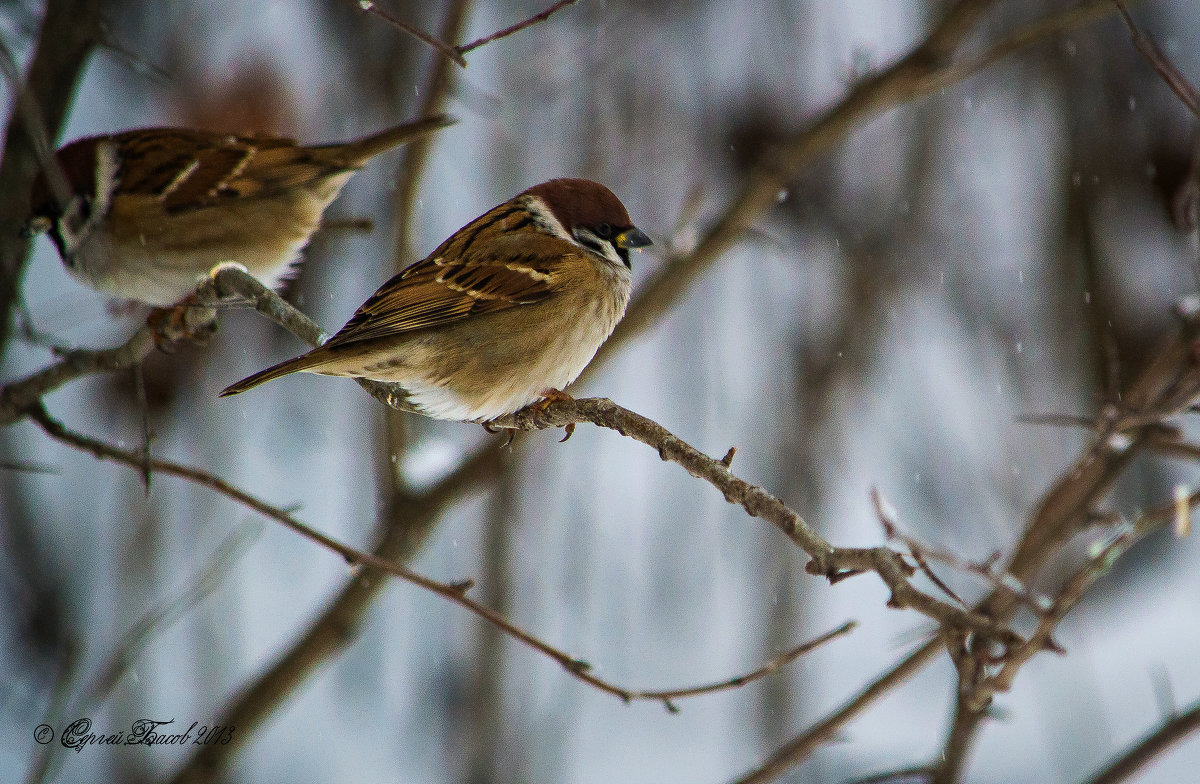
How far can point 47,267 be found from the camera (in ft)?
18.0

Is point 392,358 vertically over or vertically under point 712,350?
under

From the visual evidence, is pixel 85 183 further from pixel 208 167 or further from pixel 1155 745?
pixel 1155 745

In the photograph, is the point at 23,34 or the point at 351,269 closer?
the point at 23,34

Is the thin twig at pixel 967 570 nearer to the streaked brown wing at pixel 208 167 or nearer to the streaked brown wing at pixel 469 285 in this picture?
A: the streaked brown wing at pixel 469 285

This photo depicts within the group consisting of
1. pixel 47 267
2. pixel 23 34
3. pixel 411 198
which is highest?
pixel 47 267

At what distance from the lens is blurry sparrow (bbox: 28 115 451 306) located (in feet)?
12.0

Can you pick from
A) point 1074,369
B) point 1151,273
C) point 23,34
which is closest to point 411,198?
point 23,34

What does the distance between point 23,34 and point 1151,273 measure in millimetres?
5085

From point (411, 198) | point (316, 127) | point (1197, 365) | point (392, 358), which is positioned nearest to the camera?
point (1197, 365)

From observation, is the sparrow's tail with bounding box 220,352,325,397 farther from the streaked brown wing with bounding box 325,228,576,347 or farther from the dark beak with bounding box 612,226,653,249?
the dark beak with bounding box 612,226,653,249

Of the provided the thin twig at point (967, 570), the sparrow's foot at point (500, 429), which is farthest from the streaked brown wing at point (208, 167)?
the thin twig at point (967, 570)

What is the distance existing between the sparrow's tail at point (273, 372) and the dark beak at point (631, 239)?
3.61 ft

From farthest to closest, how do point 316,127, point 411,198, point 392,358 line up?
point 316,127 < point 411,198 < point 392,358

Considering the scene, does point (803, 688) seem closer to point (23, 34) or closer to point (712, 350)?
point (712, 350)
